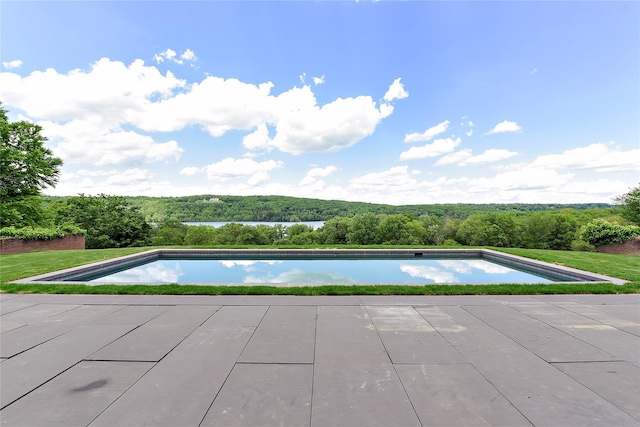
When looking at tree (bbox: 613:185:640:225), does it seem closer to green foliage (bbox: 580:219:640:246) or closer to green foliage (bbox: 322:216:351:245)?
green foliage (bbox: 580:219:640:246)

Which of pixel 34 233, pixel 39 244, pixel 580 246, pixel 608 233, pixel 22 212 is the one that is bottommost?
pixel 580 246

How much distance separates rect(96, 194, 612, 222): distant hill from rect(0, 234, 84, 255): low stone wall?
3932cm

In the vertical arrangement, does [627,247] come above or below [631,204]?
below

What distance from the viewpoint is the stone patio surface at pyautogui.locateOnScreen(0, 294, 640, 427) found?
7.30 feet

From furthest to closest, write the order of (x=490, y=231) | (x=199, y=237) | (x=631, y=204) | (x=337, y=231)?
(x=337, y=231) < (x=199, y=237) < (x=490, y=231) < (x=631, y=204)

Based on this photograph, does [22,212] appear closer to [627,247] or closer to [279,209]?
[627,247]

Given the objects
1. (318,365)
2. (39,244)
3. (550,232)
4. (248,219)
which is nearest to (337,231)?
(248,219)

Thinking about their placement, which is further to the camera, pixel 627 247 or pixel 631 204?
pixel 631 204

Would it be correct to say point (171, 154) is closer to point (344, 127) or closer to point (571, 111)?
point (344, 127)

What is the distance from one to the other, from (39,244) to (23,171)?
690 centimetres

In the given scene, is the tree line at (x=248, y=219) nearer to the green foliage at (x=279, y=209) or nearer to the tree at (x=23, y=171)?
the tree at (x=23, y=171)

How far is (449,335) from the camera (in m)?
3.77

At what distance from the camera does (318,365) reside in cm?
295

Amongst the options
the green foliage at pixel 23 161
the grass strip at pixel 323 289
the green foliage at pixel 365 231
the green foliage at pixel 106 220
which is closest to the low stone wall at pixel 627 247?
the grass strip at pixel 323 289
